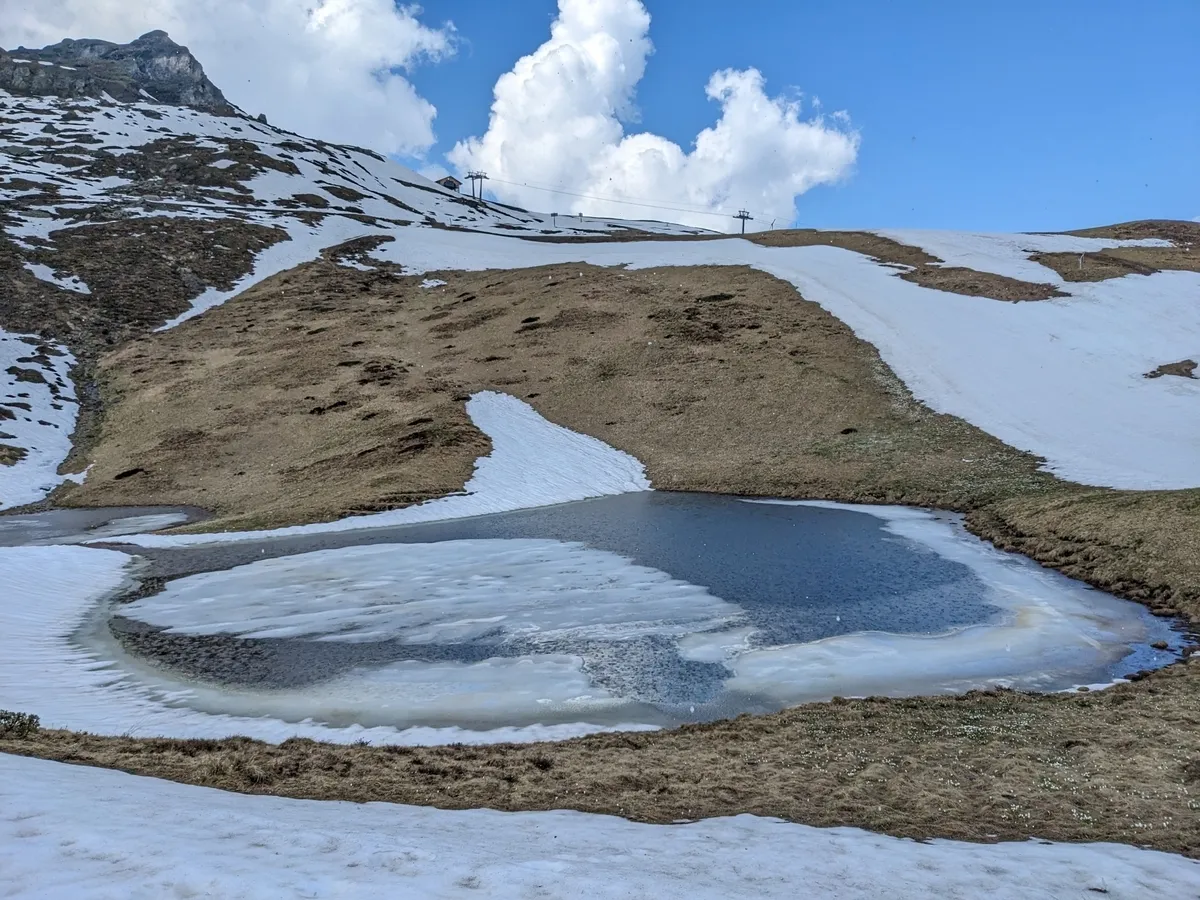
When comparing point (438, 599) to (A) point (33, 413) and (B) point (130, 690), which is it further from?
(A) point (33, 413)

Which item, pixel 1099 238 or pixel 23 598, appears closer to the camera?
pixel 23 598

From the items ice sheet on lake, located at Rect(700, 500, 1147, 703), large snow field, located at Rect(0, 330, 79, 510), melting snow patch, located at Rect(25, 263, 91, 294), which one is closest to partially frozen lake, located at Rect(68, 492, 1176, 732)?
ice sheet on lake, located at Rect(700, 500, 1147, 703)

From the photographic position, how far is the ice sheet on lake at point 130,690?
39.7 ft

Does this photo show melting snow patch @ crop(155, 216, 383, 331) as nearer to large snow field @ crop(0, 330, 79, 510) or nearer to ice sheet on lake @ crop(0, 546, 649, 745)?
large snow field @ crop(0, 330, 79, 510)

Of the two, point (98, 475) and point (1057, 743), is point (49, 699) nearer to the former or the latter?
point (1057, 743)

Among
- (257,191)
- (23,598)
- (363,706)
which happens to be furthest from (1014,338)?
(257,191)

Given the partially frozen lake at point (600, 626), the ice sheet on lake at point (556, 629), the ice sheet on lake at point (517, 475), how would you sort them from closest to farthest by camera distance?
the ice sheet on lake at point (556, 629)
the partially frozen lake at point (600, 626)
the ice sheet on lake at point (517, 475)

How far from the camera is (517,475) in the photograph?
36.3 meters

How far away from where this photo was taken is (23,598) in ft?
62.6

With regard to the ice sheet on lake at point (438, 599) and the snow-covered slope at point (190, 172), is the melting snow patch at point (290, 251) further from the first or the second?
the ice sheet on lake at point (438, 599)

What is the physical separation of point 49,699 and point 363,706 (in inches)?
213

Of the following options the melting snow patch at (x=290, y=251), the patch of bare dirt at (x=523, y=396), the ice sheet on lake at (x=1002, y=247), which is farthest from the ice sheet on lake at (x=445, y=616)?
the melting snow patch at (x=290, y=251)

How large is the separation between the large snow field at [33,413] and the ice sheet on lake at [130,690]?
74.6 ft

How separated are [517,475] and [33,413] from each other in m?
32.1
